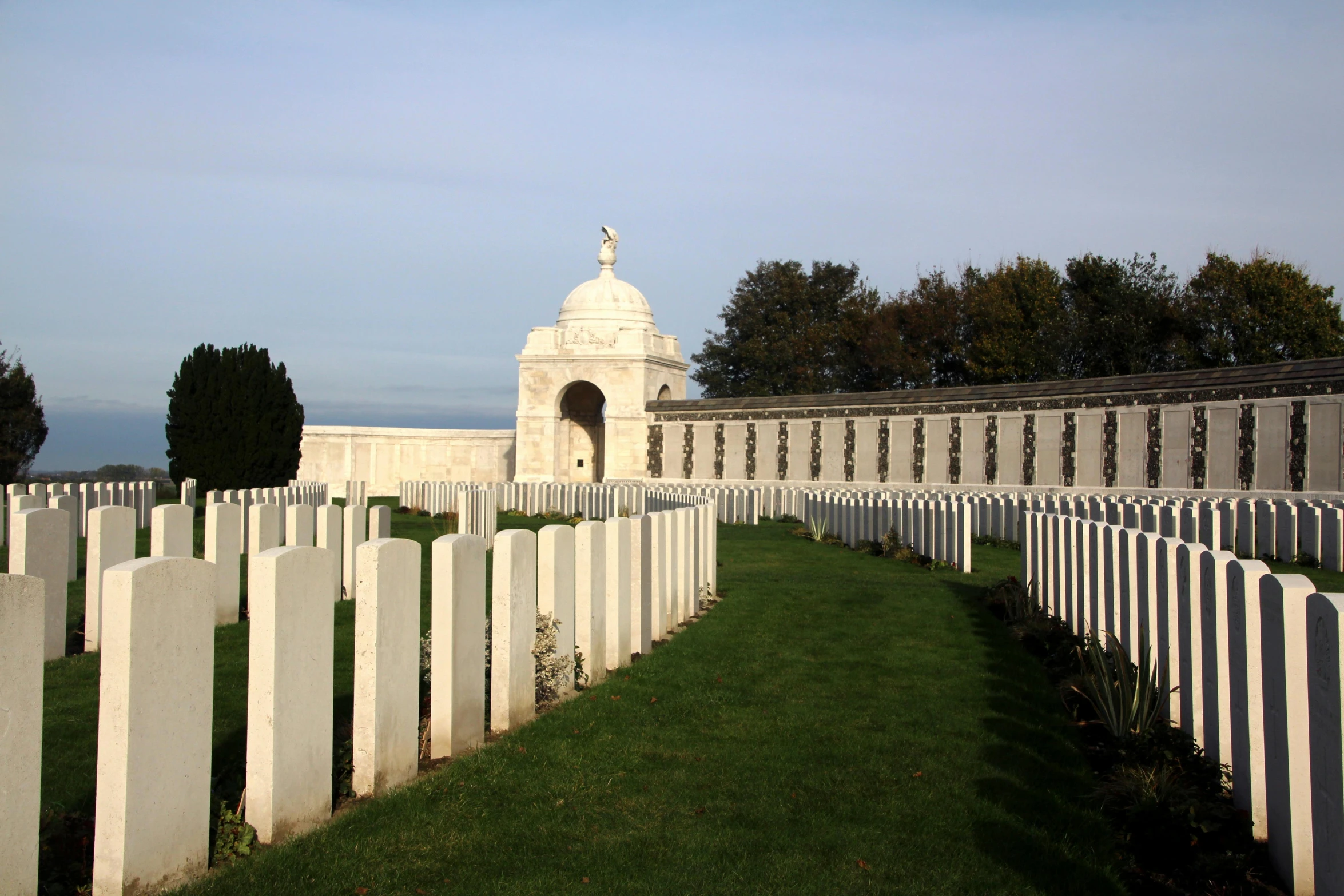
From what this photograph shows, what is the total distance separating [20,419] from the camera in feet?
116

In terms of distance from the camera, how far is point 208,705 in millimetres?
4211

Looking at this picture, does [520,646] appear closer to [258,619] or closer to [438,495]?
[258,619]

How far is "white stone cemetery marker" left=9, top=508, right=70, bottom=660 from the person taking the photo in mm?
8672

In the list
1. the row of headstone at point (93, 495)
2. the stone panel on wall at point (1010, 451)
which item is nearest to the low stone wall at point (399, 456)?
the row of headstone at point (93, 495)

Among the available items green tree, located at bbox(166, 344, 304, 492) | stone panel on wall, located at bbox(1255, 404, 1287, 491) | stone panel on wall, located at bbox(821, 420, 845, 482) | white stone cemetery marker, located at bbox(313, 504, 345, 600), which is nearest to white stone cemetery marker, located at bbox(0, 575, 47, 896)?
white stone cemetery marker, located at bbox(313, 504, 345, 600)

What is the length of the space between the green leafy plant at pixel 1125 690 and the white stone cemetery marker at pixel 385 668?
12.3 feet

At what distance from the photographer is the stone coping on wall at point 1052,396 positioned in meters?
23.9

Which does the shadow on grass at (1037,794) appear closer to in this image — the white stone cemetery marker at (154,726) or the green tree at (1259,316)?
the white stone cemetery marker at (154,726)

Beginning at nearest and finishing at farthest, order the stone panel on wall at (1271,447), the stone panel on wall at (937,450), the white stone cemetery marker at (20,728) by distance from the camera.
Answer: the white stone cemetery marker at (20,728) → the stone panel on wall at (1271,447) → the stone panel on wall at (937,450)

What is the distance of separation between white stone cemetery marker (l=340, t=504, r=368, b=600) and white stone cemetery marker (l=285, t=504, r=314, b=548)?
41cm

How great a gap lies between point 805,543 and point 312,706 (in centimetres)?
1686

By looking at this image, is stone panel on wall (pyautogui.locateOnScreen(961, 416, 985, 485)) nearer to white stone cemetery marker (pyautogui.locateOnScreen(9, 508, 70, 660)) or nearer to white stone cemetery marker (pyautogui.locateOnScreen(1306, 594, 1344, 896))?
white stone cemetery marker (pyautogui.locateOnScreen(9, 508, 70, 660))

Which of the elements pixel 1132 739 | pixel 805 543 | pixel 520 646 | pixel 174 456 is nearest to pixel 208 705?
pixel 520 646

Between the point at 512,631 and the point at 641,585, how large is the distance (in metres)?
2.47
